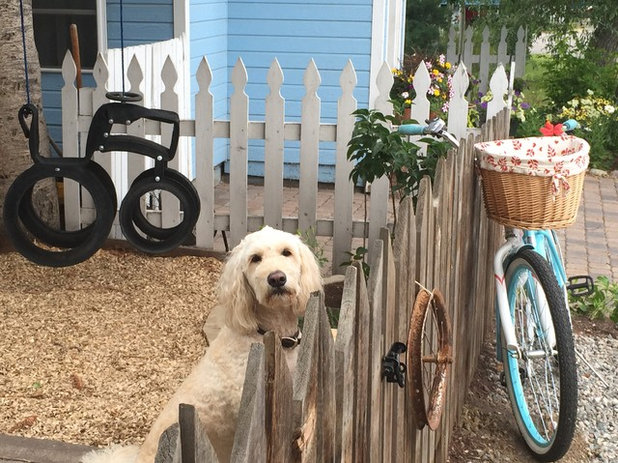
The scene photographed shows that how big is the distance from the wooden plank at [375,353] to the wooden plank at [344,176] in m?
3.86

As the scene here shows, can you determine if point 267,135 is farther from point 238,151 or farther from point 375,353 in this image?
point 375,353

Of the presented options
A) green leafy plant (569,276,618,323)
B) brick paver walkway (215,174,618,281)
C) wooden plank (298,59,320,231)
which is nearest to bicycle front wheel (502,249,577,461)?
green leafy plant (569,276,618,323)

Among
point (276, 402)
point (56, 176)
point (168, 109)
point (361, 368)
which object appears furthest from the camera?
point (168, 109)

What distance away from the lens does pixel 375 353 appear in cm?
257

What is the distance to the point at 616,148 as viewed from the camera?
12.1 metres

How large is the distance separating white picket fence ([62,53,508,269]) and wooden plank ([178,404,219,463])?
5.12 meters

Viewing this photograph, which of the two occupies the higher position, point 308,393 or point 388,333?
point 308,393

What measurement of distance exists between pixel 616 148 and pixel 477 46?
6.21 metres

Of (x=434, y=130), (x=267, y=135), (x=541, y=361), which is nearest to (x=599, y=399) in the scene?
(x=541, y=361)

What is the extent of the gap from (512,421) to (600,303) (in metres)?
1.86

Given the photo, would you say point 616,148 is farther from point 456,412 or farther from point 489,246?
point 456,412

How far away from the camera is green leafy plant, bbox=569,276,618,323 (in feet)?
20.0

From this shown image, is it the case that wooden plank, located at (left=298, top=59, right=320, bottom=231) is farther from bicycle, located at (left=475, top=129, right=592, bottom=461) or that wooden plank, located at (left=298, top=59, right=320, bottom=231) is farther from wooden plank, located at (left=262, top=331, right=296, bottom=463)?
wooden plank, located at (left=262, top=331, right=296, bottom=463)

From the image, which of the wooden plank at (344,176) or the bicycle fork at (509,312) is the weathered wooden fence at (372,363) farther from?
the wooden plank at (344,176)
